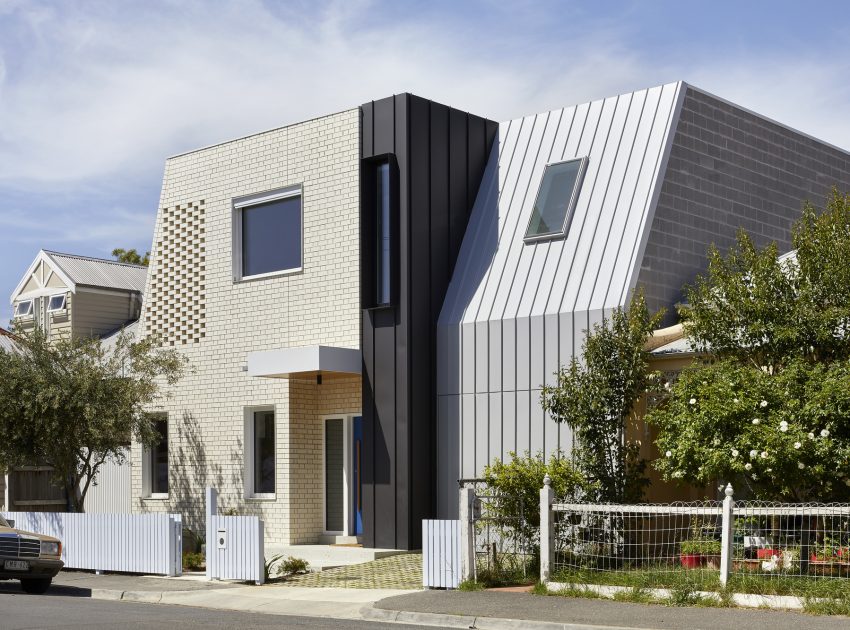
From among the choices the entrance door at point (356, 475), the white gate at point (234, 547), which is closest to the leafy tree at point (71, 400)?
the entrance door at point (356, 475)

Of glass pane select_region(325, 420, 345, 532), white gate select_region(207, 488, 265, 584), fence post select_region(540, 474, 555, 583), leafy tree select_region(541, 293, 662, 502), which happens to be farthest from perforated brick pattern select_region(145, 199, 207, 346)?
fence post select_region(540, 474, 555, 583)

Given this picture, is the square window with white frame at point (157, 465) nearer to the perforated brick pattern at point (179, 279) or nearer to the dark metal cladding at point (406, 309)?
the perforated brick pattern at point (179, 279)

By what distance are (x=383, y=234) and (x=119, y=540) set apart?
664cm

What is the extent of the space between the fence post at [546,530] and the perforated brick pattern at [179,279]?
992cm

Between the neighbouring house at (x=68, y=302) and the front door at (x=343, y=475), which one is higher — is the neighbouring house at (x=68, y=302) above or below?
above

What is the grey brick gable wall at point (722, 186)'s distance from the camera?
1925 centimetres

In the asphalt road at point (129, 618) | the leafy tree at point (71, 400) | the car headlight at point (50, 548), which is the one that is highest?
the leafy tree at point (71, 400)

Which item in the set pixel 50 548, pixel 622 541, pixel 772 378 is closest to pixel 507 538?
pixel 622 541

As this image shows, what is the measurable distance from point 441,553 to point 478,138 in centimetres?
870

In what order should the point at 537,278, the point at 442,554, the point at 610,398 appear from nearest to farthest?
the point at 442,554 → the point at 610,398 → the point at 537,278

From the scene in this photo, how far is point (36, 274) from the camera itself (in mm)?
32812

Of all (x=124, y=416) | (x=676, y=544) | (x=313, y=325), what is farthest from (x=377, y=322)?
(x=676, y=544)

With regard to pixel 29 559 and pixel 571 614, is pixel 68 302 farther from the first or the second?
pixel 571 614

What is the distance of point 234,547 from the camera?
17.5 m
